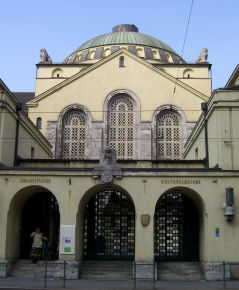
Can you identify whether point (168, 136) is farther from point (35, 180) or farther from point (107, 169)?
point (35, 180)

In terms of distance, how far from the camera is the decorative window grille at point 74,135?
3953cm

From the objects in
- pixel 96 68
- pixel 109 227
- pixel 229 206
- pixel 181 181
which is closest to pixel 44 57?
pixel 96 68

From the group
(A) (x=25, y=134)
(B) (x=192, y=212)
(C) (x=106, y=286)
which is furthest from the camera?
(A) (x=25, y=134)

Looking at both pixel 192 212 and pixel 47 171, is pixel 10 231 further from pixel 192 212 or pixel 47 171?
pixel 192 212

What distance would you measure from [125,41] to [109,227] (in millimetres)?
37132

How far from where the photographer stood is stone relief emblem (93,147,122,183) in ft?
66.9

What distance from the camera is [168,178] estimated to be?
20609mm

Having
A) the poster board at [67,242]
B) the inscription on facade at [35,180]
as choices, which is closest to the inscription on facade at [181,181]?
the poster board at [67,242]

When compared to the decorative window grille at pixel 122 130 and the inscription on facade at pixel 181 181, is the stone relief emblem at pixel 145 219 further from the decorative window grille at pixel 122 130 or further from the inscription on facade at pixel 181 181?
the decorative window grille at pixel 122 130

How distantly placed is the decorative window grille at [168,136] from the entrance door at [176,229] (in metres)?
16.1

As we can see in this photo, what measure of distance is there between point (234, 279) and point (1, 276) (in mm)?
9840

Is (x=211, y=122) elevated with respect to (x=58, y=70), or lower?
lower

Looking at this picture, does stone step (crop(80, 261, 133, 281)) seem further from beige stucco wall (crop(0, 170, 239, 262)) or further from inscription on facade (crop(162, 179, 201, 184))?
inscription on facade (crop(162, 179, 201, 184))

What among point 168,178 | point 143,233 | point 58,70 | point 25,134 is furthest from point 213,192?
point 58,70
